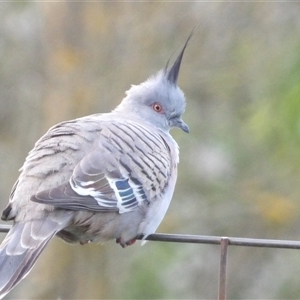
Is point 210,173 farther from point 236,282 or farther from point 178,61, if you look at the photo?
point 178,61

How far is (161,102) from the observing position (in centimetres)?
575

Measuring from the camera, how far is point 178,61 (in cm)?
568

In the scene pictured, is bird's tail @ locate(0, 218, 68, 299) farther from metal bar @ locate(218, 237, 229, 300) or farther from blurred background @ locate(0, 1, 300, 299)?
blurred background @ locate(0, 1, 300, 299)

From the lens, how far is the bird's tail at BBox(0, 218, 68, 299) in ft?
11.9

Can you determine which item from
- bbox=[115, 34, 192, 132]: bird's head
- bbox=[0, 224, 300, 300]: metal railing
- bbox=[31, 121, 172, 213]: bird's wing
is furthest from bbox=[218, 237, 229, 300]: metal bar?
bbox=[115, 34, 192, 132]: bird's head

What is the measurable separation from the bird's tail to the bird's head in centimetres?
190

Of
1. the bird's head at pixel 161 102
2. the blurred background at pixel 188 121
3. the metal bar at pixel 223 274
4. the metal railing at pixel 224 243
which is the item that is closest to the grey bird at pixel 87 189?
the bird's head at pixel 161 102

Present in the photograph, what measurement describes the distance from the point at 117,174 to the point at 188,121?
14.8 ft

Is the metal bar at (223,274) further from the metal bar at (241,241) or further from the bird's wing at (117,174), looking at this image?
the bird's wing at (117,174)

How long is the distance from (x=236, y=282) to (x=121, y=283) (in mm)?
1312

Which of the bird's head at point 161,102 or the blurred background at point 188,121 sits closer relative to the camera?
the bird's head at point 161,102

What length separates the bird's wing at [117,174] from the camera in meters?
3.99

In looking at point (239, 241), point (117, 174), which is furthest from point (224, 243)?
point (117, 174)

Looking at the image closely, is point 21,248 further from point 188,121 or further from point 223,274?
point 188,121
